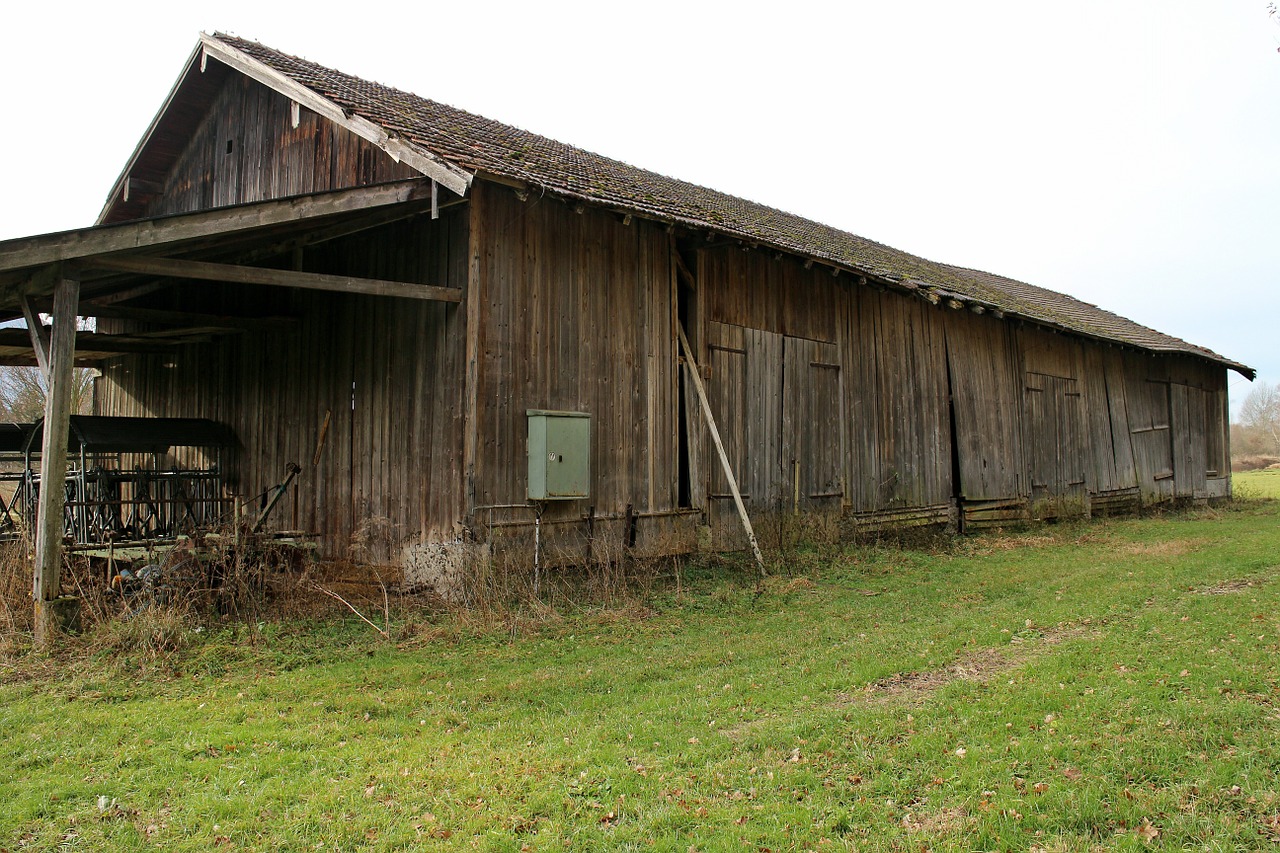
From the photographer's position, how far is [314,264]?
457 inches

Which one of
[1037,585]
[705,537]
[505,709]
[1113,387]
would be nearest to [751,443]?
[705,537]

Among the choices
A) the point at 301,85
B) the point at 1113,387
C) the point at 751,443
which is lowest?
the point at 751,443

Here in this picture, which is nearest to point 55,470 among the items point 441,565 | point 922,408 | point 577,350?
point 441,565

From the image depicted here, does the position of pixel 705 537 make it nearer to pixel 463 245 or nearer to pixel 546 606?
pixel 546 606

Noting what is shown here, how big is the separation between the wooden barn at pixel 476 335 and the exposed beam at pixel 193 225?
2 cm

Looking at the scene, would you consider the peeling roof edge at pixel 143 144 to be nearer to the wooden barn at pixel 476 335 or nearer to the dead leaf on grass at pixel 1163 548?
the wooden barn at pixel 476 335

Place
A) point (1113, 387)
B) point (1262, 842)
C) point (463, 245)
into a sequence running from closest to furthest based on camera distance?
1. point (1262, 842)
2. point (463, 245)
3. point (1113, 387)

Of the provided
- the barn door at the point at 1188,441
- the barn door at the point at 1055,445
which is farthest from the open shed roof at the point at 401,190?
the barn door at the point at 1188,441

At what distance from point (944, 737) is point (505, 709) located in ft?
9.10

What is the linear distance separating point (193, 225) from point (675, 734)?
6.10m

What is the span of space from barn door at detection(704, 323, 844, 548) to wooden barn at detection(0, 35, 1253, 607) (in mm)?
45

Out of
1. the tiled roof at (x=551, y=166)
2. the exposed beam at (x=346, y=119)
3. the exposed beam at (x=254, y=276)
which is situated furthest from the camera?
the tiled roof at (x=551, y=166)

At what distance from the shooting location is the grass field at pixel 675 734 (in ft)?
12.8

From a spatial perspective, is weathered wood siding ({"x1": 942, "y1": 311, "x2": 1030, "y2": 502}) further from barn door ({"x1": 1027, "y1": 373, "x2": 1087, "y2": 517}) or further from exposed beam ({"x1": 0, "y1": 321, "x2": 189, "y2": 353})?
exposed beam ({"x1": 0, "y1": 321, "x2": 189, "y2": 353})
